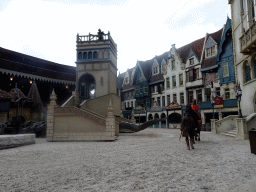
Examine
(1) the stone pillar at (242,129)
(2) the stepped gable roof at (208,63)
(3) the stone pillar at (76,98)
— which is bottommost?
(1) the stone pillar at (242,129)

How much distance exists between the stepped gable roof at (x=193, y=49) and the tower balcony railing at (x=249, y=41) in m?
14.5

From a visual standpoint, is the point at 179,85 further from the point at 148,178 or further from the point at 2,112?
the point at 148,178

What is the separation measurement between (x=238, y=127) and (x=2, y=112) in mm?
22301

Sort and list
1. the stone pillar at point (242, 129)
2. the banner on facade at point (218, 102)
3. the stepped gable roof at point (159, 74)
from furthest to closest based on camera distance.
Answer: the stepped gable roof at point (159, 74) → the banner on facade at point (218, 102) → the stone pillar at point (242, 129)

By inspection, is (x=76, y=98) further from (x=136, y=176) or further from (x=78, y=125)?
(x=136, y=176)

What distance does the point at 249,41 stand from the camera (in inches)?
495

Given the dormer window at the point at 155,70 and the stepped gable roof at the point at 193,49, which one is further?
the dormer window at the point at 155,70

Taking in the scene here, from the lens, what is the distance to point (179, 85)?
98.9 feet

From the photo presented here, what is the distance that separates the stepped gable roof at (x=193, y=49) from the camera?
93.1 ft

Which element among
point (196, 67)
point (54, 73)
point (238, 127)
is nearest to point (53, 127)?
point (238, 127)

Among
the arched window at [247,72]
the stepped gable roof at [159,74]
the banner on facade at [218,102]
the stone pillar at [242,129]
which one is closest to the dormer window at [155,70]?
the stepped gable roof at [159,74]

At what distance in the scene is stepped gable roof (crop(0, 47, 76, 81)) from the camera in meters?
24.1

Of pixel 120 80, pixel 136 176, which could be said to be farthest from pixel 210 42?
pixel 136 176

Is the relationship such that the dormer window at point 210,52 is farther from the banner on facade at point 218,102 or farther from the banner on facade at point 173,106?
the banner on facade at point 173,106
